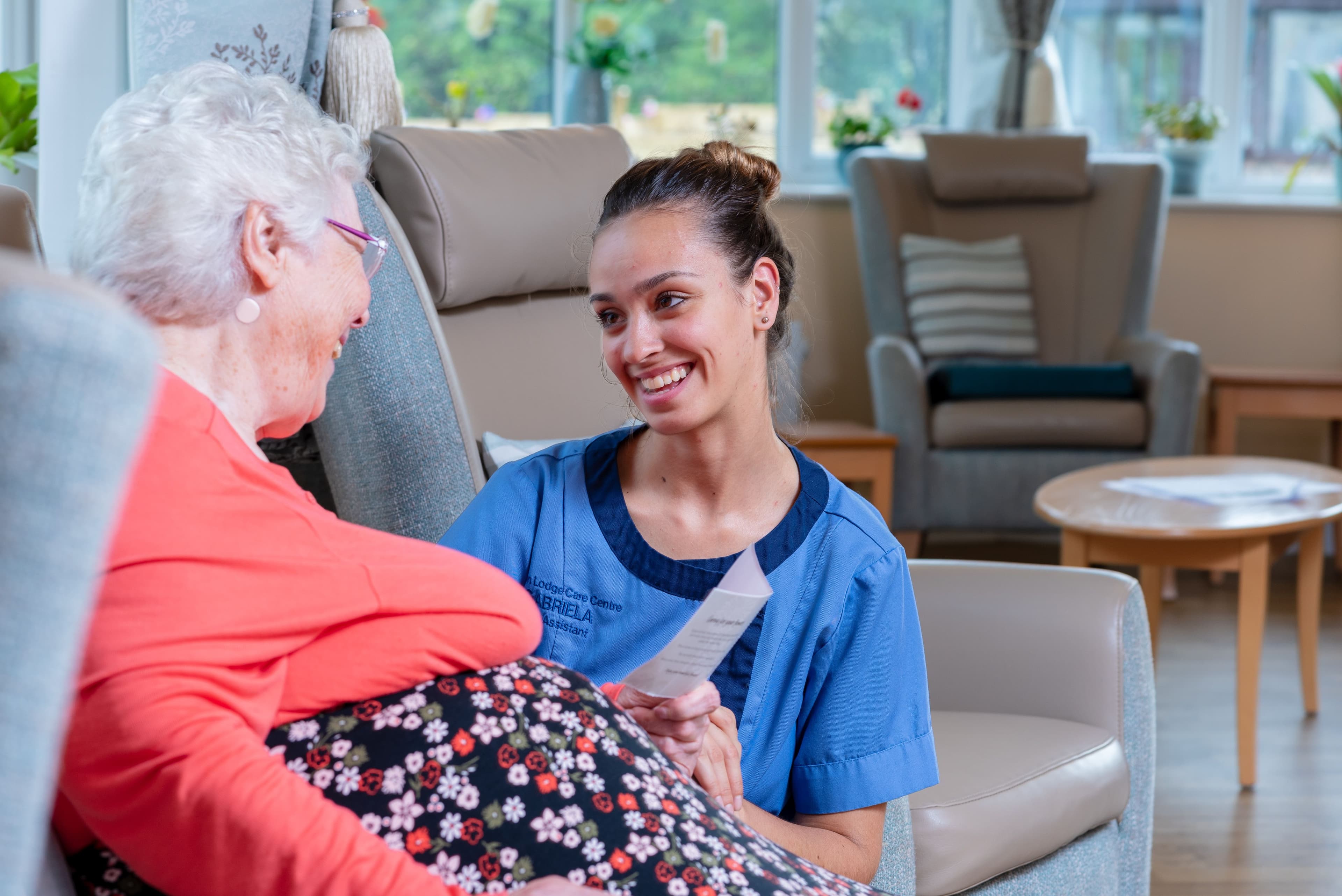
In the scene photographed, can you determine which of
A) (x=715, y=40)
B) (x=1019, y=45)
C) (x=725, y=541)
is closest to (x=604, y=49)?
(x=715, y=40)

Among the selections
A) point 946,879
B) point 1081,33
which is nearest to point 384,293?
point 946,879

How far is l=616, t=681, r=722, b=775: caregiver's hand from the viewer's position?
1000 mm

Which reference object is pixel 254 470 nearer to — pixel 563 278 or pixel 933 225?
pixel 563 278

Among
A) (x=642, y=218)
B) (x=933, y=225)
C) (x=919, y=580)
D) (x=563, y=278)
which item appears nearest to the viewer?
(x=642, y=218)

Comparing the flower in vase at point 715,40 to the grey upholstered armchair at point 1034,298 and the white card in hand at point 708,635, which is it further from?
the white card in hand at point 708,635

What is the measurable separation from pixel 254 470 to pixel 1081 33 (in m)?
4.57

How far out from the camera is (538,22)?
14.9 feet

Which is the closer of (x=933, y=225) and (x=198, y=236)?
(x=198, y=236)

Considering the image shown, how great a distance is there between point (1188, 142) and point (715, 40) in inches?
67.1

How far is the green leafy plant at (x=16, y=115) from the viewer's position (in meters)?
1.78

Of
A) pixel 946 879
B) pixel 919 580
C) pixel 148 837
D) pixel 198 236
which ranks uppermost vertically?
pixel 198 236

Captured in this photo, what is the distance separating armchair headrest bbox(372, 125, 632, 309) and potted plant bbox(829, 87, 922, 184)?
250 centimetres

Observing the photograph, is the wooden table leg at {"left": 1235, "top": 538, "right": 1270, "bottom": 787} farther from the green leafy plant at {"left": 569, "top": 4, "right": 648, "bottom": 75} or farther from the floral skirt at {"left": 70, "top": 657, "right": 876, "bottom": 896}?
the green leafy plant at {"left": 569, "top": 4, "right": 648, "bottom": 75}

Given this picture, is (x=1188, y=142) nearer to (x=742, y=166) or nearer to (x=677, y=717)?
(x=742, y=166)
